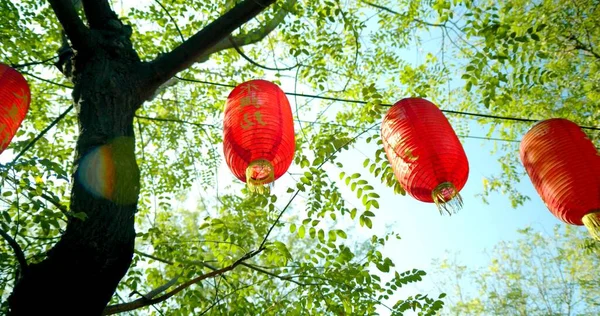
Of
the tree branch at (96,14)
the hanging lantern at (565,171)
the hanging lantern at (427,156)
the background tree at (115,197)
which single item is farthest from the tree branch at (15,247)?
the hanging lantern at (565,171)

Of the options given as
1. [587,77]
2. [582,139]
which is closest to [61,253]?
[582,139]

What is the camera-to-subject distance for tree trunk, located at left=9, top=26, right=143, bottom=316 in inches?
80.0

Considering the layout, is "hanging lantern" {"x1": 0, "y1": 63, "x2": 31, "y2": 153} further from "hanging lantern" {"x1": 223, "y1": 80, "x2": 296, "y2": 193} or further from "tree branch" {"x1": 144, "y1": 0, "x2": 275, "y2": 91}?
"hanging lantern" {"x1": 223, "y1": 80, "x2": 296, "y2": 193}

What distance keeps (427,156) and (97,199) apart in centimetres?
175

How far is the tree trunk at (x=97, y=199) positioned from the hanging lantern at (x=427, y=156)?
1.50 meters

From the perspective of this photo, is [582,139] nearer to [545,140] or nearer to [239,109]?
[545,140]

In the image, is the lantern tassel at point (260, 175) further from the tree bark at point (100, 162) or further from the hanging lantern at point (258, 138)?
the tree bark at point (100, 162)

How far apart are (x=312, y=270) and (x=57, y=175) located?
2.25 m

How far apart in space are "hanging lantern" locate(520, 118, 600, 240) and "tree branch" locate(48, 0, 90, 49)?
9.59 ft

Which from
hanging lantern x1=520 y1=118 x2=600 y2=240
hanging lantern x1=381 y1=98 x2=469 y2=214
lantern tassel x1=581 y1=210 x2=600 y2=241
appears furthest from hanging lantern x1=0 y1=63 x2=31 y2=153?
lantern tassel x1=581 y1=210 x2=600 y2=241

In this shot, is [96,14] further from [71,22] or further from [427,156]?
[427,156]

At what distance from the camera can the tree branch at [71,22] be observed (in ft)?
9.00

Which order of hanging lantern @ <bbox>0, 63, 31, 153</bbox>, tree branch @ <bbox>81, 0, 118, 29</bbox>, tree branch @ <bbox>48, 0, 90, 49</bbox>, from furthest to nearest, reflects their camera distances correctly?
tree branch @ <bbox>81, 0, 118, 29</bbox> → tree branch @ <bbox>48, 0, 90, 49</bbox> → hanging lantern @ <bbox>0, 63, 31, 153</bbox>

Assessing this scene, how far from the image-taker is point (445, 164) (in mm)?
2094
